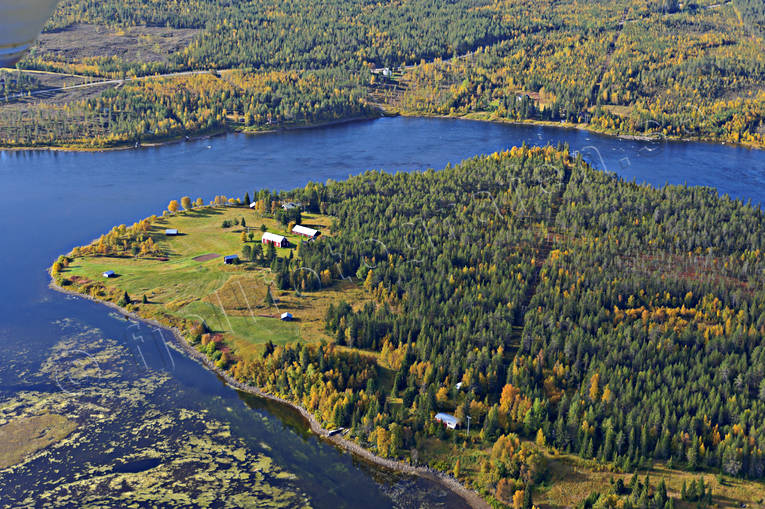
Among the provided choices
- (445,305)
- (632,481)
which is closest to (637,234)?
(445,305)

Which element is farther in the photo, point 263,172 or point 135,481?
point 263,172

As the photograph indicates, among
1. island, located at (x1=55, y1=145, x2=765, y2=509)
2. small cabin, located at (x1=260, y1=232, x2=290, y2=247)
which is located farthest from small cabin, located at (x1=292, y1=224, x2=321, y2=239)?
small cabin, located at (x1=260, y1=232, x2=290, y2=247)

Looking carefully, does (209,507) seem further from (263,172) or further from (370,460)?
(263,172)

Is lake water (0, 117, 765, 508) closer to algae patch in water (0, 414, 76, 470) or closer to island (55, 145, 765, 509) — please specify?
algae patch in water (0, 414, 76, 470)

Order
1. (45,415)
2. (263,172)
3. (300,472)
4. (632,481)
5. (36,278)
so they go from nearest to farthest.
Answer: (632,481) < (300,472) < (45,415) < (36,278) < (263,172)

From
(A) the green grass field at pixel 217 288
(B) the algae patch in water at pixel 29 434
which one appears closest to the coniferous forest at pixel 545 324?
(A) the green grass field at pixel 217 288
